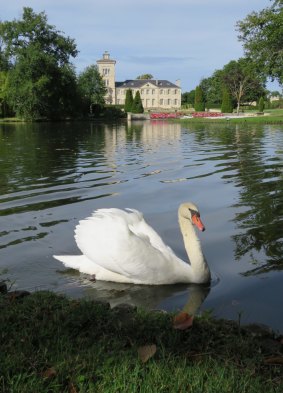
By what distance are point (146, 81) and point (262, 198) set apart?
516ft

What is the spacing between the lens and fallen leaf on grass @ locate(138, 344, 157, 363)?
3299mm

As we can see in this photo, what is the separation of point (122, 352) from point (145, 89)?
160983mm

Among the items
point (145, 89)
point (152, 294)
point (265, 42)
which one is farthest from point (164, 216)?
point (145, 89)

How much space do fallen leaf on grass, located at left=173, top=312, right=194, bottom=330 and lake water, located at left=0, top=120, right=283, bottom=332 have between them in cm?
108

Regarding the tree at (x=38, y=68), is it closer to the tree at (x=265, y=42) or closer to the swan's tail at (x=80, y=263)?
the tree at (x=265, y=42)

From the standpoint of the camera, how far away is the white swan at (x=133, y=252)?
5.66m

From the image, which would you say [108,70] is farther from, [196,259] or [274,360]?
[274,360]

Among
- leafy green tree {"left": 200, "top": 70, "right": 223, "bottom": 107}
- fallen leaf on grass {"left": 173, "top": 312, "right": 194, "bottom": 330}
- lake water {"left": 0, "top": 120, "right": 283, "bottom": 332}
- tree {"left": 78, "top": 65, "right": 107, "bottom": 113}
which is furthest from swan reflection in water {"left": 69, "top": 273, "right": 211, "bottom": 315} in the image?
leafy green tree {"left": 200, "top": 70, "right": 223, "bottom": 107}

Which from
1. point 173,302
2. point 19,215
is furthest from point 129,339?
point 19,215

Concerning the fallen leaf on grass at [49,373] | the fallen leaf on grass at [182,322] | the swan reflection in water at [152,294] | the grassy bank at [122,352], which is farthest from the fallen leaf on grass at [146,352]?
the swan reflection in water at [152,294]

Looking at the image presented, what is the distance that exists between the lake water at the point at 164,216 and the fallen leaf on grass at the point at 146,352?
5.74 ft

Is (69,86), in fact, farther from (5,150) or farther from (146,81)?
(146,81)

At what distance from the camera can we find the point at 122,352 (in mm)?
3352

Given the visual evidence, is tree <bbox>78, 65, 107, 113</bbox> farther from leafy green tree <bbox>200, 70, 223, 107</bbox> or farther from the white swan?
the white swan
